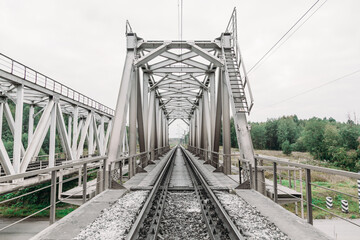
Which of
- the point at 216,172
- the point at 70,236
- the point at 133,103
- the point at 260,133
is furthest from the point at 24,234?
the point at 260,133

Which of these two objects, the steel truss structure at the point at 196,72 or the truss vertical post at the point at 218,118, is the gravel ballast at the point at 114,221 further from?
the truss vertical post at the point at 218,118

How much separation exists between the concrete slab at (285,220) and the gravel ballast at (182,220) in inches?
48.8

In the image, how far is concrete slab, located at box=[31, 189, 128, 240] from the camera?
3070 millimetres

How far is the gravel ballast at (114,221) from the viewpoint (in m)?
3.20

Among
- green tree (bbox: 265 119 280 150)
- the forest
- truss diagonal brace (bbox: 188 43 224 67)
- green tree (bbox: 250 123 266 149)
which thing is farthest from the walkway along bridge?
green tree (bbox: 265 119 280 150)

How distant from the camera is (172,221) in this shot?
13.1 ft

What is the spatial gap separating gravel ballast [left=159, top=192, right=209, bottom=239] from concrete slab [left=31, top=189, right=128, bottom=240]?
1.33 meters

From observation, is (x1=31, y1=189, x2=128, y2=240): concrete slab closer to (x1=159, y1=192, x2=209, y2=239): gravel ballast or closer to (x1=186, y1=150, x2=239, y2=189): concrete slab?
(x1=159, y1=192, x2=209, y2=239): gravel ballast

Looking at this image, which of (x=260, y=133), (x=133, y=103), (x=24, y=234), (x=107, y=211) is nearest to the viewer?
(x=107, y=211)

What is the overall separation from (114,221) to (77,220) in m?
0.65

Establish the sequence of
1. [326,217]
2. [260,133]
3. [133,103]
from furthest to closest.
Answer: [260,133] < [326,217] < [133,103]

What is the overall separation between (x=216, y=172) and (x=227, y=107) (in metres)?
3.14

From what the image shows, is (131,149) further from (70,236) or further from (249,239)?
(249,239)

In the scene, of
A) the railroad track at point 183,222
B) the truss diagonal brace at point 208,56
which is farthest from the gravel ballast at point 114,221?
the truss diagonal brace at point 208,56
